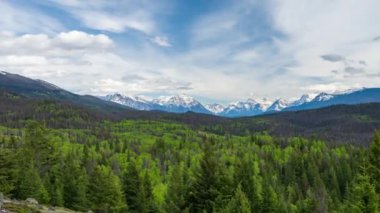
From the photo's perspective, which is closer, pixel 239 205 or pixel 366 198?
pixel 366 198

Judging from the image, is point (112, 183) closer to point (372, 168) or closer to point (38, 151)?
point (38, 151)

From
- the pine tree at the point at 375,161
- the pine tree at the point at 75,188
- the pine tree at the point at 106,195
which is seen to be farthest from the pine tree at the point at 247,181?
the pine tree at the point at 75,188

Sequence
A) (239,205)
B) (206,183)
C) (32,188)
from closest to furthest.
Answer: (239,205)
(206,183)
(32,188)

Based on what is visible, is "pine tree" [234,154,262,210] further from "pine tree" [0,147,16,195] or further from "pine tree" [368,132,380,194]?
"pine tree" [0,147,16,195]

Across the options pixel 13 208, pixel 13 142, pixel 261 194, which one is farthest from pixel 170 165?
pixel 13 208

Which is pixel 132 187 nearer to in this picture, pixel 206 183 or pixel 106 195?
pixel 106 195

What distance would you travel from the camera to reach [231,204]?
4441 cm

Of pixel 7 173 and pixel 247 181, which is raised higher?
pixel 247 181

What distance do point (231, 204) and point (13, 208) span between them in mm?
21758

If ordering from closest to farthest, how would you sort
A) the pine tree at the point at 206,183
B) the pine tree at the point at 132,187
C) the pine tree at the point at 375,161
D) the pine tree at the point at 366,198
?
the pine tree at the point at 366,198, the pine tree at the point at 375,161, the pine tree at the point at 206,183, the pine tree at the point at 132,187

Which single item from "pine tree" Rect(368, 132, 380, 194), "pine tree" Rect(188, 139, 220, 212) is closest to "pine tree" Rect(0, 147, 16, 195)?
"pine tree" Rect(188, 139, 220, 212)

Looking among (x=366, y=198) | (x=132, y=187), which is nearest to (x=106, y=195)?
(x=132, y=187)

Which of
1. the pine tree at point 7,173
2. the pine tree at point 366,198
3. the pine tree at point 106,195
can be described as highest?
the pine tree at point 366,198

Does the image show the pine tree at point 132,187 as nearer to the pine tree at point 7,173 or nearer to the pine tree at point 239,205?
the pine tree at point 7,173
